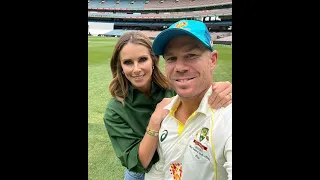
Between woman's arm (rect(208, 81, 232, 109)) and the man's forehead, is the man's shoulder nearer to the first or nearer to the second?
woman's arm (rect(208, 81, 232, 109))

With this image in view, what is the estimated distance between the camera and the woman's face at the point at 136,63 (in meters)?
0.88

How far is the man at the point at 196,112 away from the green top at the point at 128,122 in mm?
191

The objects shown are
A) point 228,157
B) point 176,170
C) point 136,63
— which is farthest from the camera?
point 136,63

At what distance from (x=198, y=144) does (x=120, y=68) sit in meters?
0.44

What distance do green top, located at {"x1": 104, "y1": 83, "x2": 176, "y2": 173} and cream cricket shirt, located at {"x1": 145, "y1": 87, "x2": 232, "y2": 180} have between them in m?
0.13

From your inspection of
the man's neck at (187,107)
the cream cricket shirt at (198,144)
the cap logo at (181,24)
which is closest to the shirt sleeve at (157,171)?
the cream cricket shirt at (198,144)

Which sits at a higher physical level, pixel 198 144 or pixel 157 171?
pixel 198 144

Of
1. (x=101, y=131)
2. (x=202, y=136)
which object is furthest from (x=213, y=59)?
(x=101, y=131)

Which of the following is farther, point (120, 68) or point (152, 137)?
point (120, 68)

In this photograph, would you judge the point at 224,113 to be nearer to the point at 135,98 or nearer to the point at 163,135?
the point at 163,135

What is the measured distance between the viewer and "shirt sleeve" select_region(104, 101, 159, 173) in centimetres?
88

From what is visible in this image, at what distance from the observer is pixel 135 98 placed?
0.95 m
